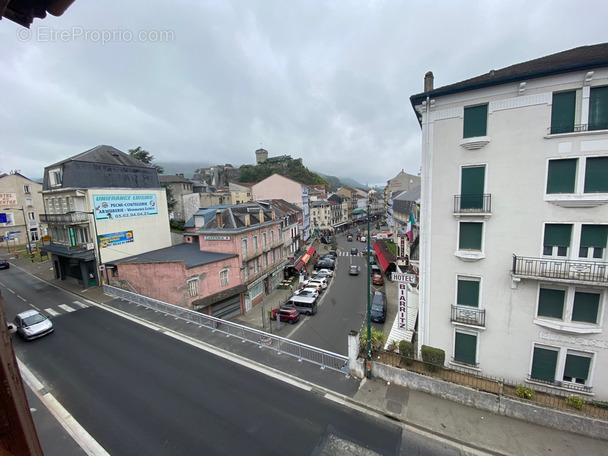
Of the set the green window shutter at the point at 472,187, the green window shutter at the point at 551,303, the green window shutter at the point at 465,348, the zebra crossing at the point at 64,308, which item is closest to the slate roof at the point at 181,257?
the zebra crossing at the point at 64,308

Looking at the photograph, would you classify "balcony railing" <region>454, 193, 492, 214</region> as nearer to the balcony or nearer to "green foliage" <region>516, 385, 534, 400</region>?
the balcony

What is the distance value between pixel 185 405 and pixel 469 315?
41.7 feet

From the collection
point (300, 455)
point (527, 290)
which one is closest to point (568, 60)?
point (527, 290)

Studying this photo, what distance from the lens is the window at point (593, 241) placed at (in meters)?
10.6

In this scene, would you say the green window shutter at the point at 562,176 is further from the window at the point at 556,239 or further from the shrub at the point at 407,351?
the shrub at the point at 407,351

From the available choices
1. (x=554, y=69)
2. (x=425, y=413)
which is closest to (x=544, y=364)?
(x=425, y=413)

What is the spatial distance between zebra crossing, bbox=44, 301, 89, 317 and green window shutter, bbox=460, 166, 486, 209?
79.6ft

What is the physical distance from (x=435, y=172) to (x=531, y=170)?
360 centimetres

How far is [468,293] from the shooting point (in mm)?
12852

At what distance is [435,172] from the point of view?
12836mm

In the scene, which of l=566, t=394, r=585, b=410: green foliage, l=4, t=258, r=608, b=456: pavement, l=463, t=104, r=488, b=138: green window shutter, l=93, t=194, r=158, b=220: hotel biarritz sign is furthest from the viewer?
l=93, t=194, r=158, b=220: hotel biarritz sign

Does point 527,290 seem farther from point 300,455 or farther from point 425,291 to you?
point 300,455

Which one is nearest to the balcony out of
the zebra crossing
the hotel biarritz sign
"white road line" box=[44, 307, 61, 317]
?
the zebra crossing

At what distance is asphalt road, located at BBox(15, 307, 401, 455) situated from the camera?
8.49m
